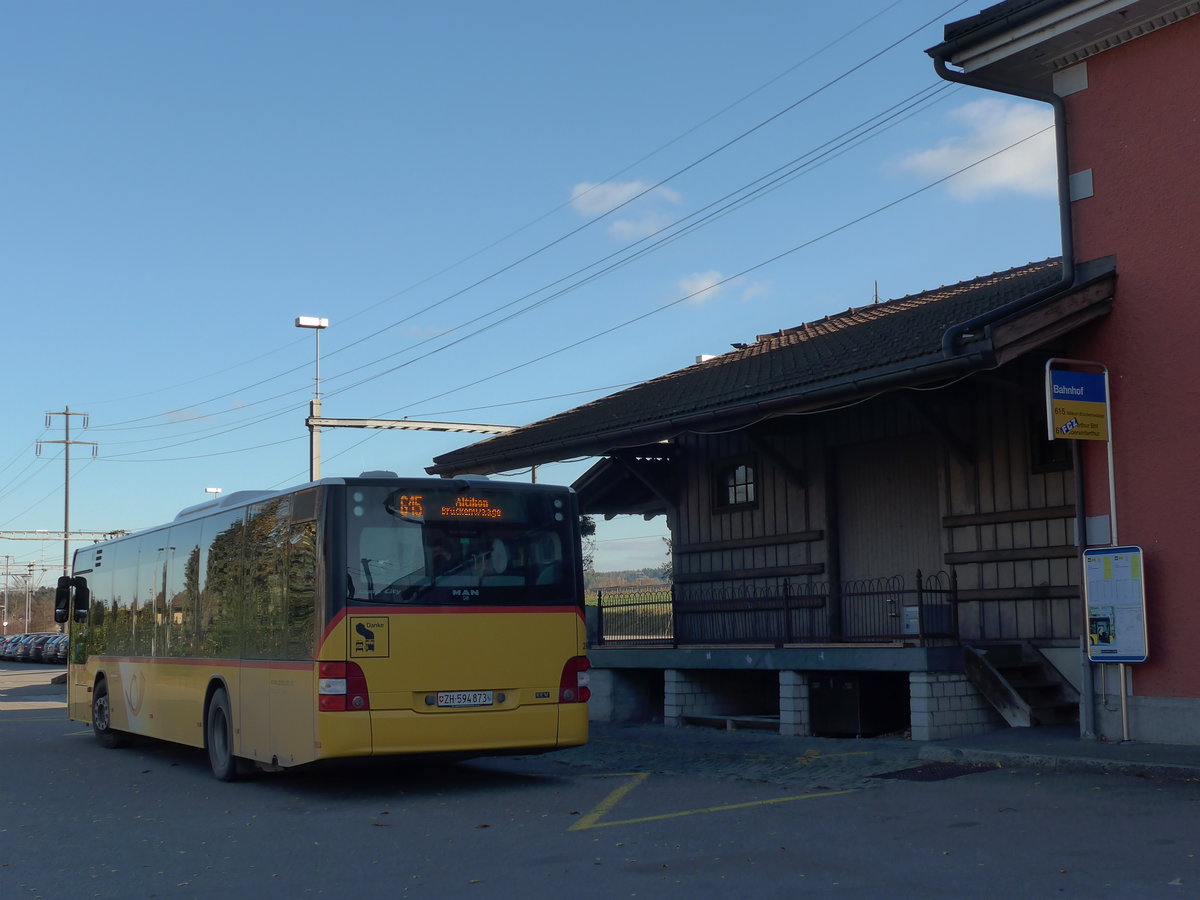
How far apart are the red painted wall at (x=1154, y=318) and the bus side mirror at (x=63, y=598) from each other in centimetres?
1393

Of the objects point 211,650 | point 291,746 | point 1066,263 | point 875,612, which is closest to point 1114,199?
point 1066,263

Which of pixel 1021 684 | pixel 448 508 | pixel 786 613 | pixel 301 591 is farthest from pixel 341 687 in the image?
pixel 1021 684

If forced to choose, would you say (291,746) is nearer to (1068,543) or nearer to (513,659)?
(513,659)

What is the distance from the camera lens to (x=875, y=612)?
55.0 ft

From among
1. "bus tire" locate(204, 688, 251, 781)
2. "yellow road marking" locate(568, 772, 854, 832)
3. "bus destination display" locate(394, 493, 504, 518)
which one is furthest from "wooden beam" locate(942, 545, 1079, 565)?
"bus tire" locate(204, 688, 251, 781)

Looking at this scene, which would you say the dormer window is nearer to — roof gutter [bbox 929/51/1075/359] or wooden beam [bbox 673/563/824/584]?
wooden beam [bbox 673/563/824/584]

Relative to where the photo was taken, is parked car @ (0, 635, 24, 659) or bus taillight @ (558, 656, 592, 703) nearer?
bus taillight @ (558, 656, 592, 703)

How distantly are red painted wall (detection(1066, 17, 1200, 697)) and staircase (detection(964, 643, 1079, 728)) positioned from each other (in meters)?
1.52

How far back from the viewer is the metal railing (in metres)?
15.3

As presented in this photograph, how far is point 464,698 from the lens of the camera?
38.7 ft

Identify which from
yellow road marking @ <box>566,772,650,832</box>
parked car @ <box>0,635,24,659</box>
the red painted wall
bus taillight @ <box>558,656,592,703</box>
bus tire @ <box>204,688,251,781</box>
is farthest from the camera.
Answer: parked car @ <box>0,635,24,659</box>

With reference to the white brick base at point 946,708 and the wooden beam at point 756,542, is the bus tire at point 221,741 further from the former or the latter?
the wooden beam at point 756,542

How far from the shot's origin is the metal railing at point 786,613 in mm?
15297

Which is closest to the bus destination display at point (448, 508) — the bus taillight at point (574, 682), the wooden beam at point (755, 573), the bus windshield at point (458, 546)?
the bus windshield at point (458, 546)
